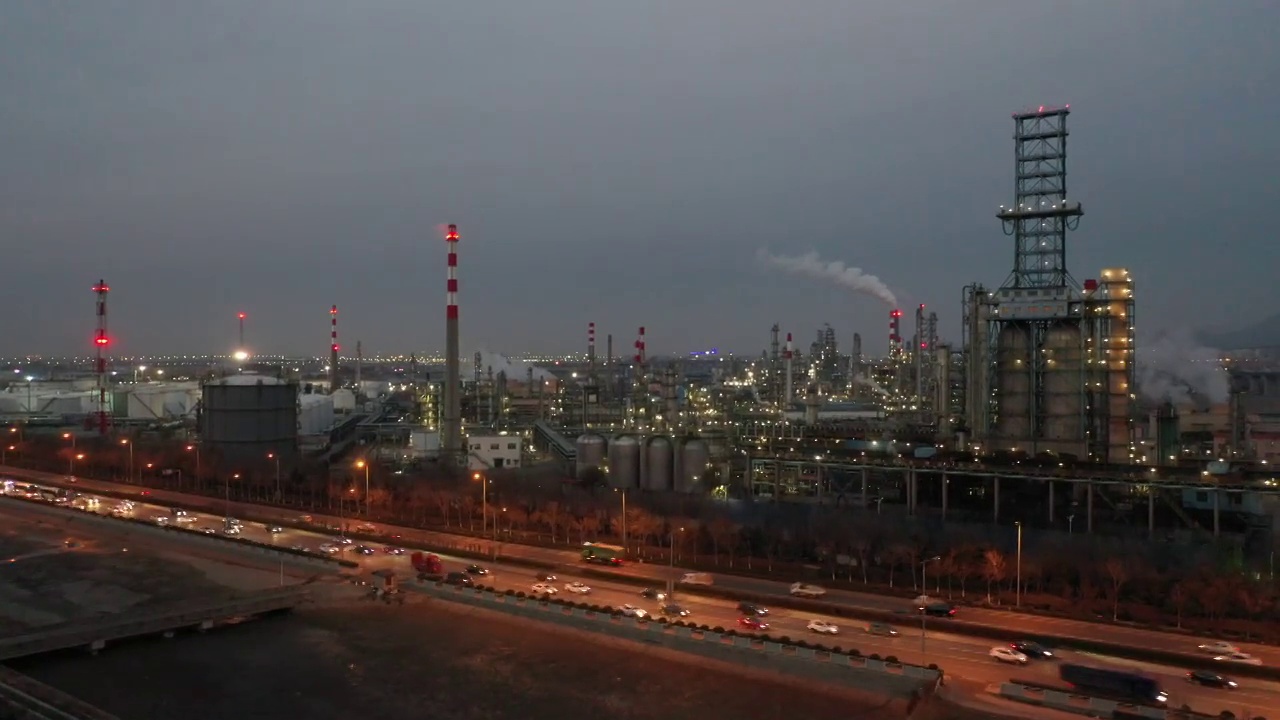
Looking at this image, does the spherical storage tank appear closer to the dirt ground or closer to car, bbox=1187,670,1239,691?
the dirt ground

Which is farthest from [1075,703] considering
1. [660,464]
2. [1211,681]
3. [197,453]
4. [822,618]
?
[197,453]

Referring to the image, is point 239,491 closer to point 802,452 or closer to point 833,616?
point 802,452

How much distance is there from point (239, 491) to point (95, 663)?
16.3 meters

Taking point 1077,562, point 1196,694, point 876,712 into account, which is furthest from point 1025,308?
point 876,712

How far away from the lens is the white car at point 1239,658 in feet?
36.3

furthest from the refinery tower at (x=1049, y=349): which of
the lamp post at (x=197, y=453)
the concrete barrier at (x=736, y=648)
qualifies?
the lamp post at (x=197, y=453)

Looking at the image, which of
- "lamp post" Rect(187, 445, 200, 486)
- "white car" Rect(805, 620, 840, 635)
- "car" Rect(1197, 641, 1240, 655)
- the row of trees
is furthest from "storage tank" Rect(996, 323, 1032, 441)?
"lamp post" Rect(187, 445, 200, 486)

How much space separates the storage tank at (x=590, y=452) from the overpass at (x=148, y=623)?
13.5 metres

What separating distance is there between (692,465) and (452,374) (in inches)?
370

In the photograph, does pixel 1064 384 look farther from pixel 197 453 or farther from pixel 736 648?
pixel 197 453

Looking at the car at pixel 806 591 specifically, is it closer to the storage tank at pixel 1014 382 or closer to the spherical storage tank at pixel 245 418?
the storage tank at pixel 1014 382

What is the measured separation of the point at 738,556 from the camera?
57.1 ft

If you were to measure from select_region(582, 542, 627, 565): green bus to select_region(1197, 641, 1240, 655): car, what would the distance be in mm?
9083

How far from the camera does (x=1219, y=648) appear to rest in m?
11.5
